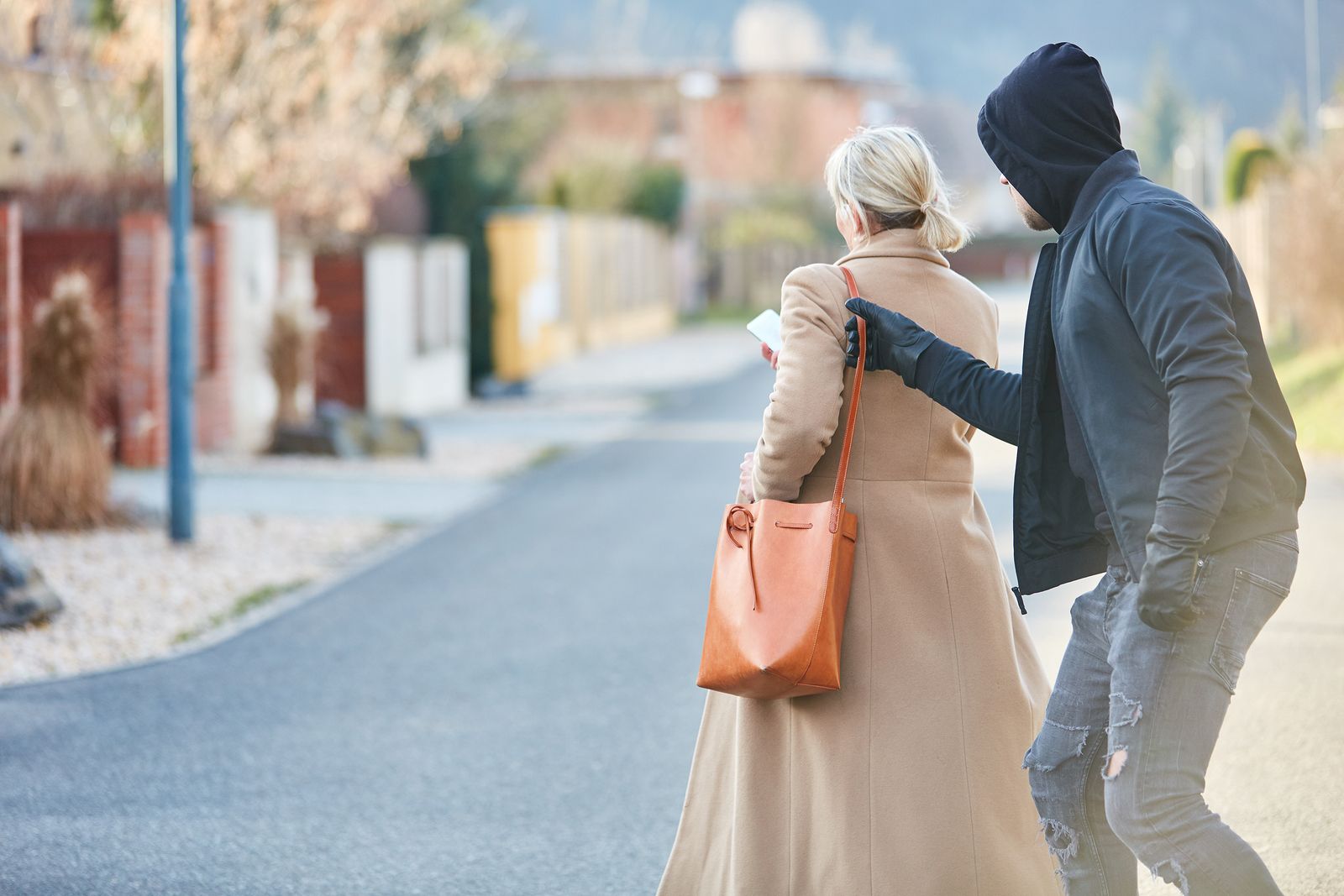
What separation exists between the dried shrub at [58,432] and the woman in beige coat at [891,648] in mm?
8068

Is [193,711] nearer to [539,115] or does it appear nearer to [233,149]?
[233,149]

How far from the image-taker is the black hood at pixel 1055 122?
327cm

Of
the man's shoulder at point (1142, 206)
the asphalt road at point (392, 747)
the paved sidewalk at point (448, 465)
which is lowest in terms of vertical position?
the paved sidewalk at point (448, 465)

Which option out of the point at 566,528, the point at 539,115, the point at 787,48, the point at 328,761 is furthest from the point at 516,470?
the point at 787,48

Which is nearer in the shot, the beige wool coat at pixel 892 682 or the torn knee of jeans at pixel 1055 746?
the torn knee of jeans at pixel 1055 746

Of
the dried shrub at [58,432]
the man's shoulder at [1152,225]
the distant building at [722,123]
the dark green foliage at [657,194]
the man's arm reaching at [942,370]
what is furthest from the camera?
the distant building at [722,123]

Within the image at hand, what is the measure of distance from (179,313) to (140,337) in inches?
157

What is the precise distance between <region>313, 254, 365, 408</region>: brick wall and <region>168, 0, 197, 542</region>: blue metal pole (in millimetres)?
8817

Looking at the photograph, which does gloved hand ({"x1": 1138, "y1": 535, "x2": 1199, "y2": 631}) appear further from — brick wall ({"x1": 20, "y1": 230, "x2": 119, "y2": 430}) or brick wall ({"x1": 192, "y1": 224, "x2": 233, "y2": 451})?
brick wall ({"x1": 192, "y1": 224, "x2": 233, "y2": 451})

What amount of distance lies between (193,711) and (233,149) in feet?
42.0

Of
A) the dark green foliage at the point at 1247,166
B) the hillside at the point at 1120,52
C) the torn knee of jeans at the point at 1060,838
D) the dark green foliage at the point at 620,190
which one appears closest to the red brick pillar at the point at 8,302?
the torn knee of jeans at the point at 1060,838

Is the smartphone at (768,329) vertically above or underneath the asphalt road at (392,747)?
above

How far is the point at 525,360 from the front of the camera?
2573 cm

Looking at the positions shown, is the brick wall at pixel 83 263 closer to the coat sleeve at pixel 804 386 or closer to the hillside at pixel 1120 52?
the coat sleeve at pixel 804 386
